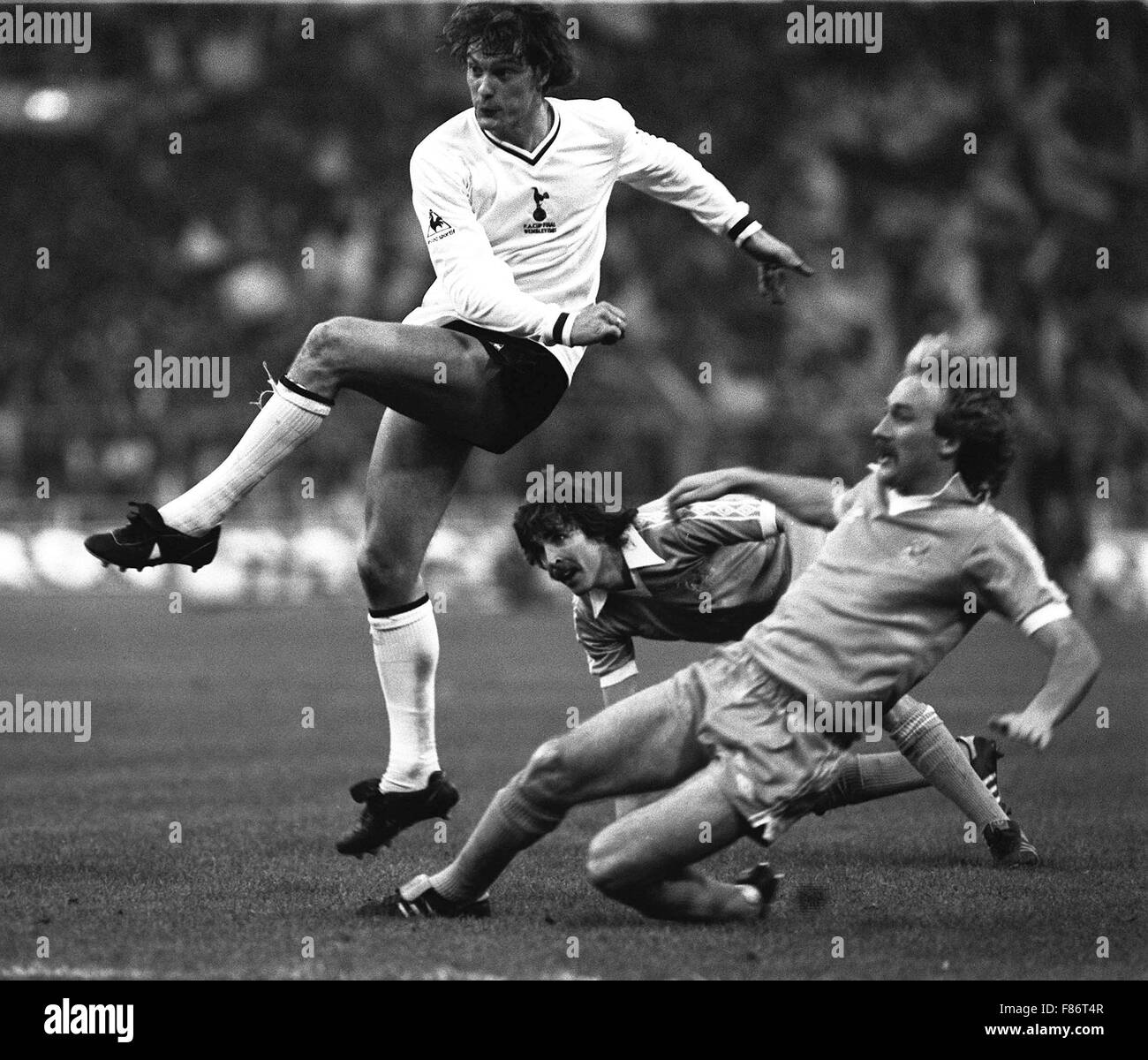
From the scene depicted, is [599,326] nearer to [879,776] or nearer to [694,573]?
[694,573]

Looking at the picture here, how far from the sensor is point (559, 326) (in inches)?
253

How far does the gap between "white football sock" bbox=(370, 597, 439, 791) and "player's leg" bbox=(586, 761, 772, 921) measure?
1409mm

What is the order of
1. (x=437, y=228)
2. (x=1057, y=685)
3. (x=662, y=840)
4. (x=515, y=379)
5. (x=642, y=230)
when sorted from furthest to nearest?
(x=642, y=230)
(x=515, y=379)
(x=437, y=228)
(x=662, y=840)
(x=1057, y=685)

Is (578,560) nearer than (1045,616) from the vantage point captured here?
No

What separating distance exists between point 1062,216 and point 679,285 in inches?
239

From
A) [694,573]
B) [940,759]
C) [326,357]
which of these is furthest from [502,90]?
[940,759]

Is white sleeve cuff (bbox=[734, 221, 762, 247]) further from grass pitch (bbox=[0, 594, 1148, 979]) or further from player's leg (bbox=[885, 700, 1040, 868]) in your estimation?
grass pitch (bbox=[0, 594, 1148, 979])

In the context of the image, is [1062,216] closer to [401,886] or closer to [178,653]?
[178,653]

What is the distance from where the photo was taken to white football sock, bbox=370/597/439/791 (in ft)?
23.4

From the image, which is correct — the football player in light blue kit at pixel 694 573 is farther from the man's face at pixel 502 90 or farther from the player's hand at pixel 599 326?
the man's face at pixel 502 90

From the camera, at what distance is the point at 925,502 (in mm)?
5754

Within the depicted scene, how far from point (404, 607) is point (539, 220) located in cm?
143

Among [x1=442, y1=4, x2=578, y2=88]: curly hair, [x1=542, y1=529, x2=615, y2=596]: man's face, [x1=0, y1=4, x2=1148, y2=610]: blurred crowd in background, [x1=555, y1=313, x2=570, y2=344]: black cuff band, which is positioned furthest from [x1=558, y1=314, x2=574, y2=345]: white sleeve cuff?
[x1=0, y1=4, x2=1148, y2=610]: blurred crowd in background

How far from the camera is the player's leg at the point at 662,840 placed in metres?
5.68
